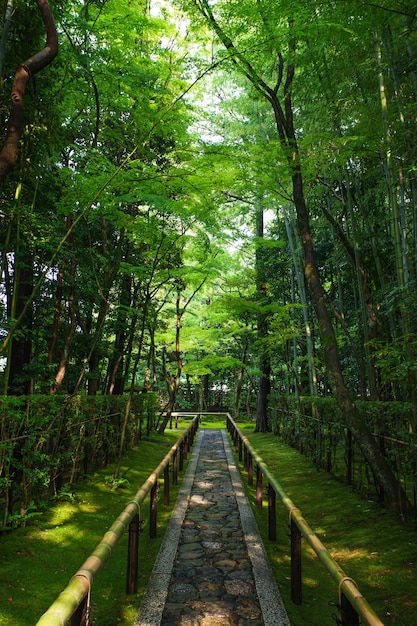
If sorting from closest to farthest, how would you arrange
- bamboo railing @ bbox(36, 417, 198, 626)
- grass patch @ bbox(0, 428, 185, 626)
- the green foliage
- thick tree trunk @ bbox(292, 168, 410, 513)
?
1. bamboo railing @ bbox(36, 417, 198, 626)
2. grass patch @ bbox(0, 428, 185, 626)
3. the green foliage
4. thick tree trunk @ bbox(292, 168, 410, 513)

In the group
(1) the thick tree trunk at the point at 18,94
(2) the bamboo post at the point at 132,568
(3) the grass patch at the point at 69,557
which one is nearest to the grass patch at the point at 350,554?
(2) the bamboo post at the point at 132,568

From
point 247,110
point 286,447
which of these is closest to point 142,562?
point 286,447

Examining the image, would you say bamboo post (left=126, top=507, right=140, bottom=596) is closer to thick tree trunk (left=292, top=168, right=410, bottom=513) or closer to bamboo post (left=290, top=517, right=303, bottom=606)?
bamboo post (left=290, top=517, right=303, bottom=606)

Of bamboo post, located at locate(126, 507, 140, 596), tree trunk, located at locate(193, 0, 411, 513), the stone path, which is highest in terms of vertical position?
tree trunk, located at locate(193, 0, 411, 513)

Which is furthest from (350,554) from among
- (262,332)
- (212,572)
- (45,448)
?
(262,332)

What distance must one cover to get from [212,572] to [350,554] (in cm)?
171

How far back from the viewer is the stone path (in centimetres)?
292

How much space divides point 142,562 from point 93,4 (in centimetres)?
691

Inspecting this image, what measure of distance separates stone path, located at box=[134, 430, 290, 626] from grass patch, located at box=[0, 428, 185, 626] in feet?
0.62

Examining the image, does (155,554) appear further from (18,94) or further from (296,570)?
(18,94)

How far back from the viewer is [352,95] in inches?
289

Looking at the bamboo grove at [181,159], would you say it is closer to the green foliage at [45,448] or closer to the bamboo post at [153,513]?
the green foliage at [45,448]

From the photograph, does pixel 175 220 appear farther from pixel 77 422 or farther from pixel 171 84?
pixel 77 422

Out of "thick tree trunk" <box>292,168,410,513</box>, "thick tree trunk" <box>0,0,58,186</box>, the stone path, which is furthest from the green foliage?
"thick tree trunk" <box>292,168,410,513</box>
